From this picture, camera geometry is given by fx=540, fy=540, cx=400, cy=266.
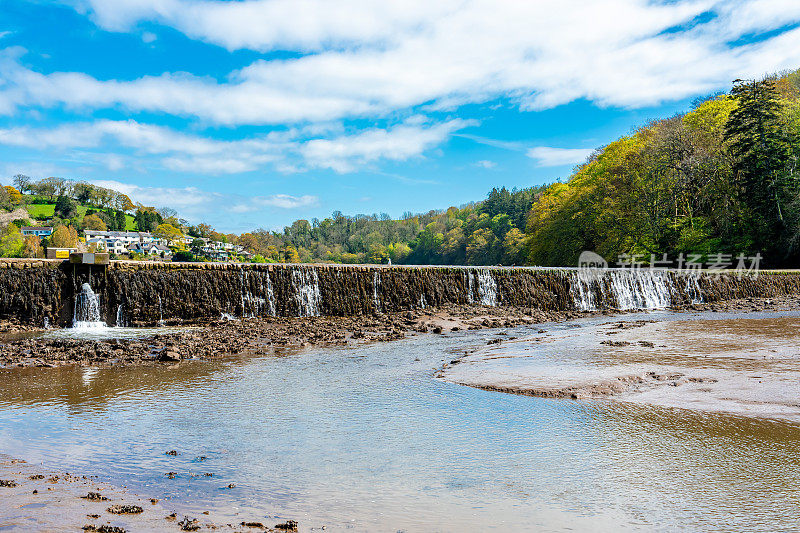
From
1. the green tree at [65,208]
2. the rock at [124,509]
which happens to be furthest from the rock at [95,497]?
the green tree at [65,208]

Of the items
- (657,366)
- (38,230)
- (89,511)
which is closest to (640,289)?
(657,366)

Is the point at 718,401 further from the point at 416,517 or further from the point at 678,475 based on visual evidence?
the point at 416,517

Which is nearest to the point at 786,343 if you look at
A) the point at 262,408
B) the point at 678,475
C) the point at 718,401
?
the point at 718,401

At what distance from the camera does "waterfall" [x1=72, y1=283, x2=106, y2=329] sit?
1745cm

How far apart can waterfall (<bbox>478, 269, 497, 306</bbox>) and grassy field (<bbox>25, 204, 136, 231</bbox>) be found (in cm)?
9389

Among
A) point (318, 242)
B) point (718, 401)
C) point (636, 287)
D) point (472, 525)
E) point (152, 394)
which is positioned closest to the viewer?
point (472, 525)

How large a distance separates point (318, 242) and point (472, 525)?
470 ft

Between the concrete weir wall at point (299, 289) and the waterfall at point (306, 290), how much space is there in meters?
0.04

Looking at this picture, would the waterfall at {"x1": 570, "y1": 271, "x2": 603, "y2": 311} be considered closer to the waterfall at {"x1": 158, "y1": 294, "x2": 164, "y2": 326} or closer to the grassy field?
the waterfall at {"x1": 158, "y1": 294, "x2": 164, "y2": 326}

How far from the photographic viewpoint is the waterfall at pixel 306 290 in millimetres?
20094

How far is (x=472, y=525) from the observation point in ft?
14.1

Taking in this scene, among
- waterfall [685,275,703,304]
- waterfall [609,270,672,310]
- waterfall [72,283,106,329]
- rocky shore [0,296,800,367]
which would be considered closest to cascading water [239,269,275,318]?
rocky shore [0,296,800,367]

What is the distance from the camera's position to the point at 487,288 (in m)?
23.5

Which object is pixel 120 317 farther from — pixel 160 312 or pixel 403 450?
pixel 403 450
